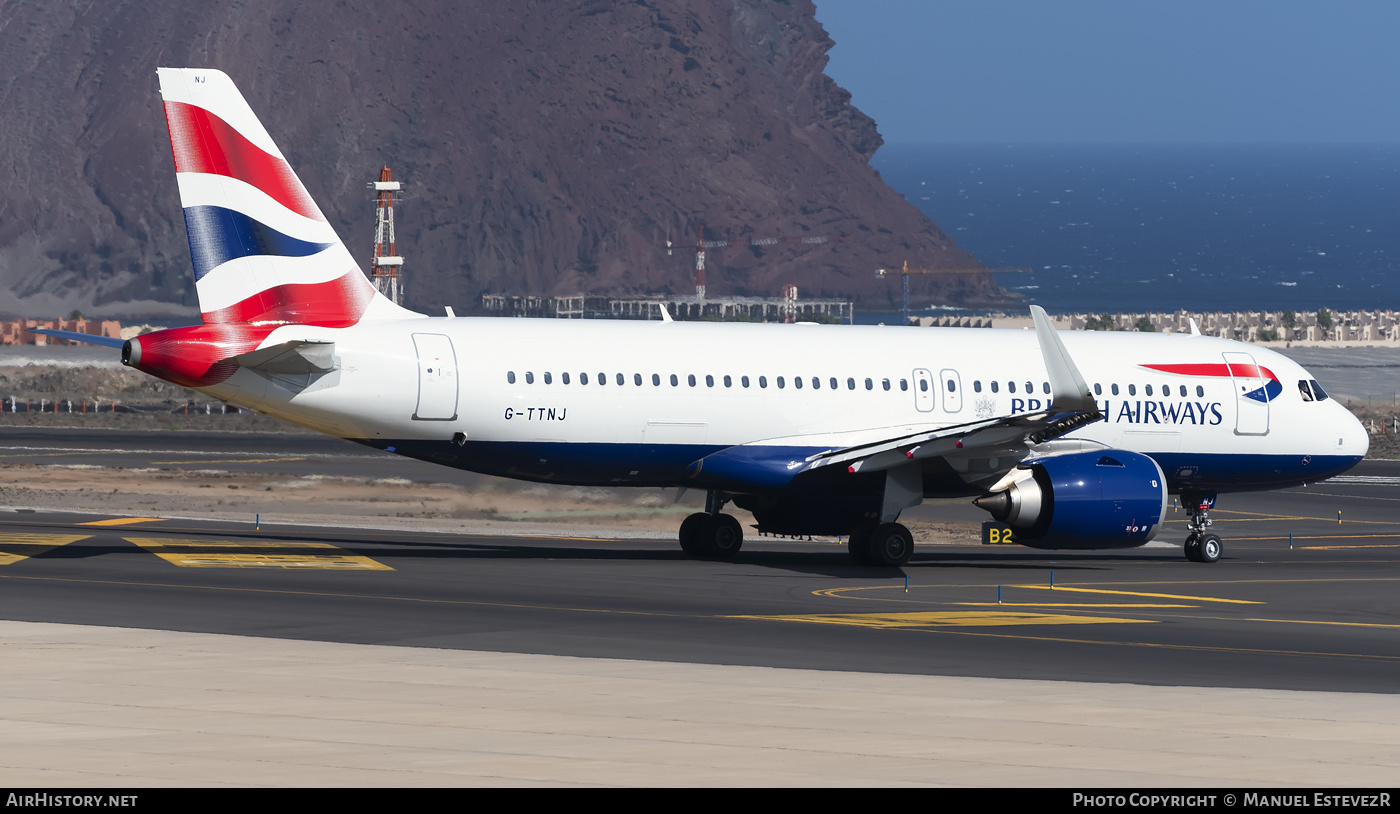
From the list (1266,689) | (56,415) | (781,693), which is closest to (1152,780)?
(781,693)

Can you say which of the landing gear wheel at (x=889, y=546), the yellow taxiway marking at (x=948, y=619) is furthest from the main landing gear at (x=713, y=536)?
the yellow taxiway marking at (x=948, y=619)

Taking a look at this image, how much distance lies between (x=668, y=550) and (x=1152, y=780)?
76.4 feet

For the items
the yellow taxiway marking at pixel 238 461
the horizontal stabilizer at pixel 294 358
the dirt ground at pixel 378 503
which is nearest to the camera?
the horizontal stabilizer at pixel 294 358

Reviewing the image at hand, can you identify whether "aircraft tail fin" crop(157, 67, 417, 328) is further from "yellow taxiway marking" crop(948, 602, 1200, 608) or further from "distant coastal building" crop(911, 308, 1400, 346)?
"distant coastal building" crop(911, 308, 1400, 346)

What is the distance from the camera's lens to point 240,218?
3141 centimetres

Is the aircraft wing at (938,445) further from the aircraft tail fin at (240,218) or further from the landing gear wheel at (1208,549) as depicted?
the aircraft tail fin at (240,218)

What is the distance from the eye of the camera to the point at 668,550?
36844 mm

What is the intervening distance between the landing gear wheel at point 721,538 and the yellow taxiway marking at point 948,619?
8.37m

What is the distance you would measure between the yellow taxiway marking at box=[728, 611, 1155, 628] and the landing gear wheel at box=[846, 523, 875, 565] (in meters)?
6.24

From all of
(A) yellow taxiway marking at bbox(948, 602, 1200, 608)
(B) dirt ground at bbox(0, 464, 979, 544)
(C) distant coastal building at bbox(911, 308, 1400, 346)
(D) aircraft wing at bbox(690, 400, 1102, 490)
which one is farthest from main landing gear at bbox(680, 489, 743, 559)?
(C) distant coastal building at bbox(911, 308, 1400, 346)

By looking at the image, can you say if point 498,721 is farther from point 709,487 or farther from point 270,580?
point 709,487

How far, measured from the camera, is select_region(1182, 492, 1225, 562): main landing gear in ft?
119

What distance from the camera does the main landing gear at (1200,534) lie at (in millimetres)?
36344

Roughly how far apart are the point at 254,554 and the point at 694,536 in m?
7.98
